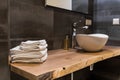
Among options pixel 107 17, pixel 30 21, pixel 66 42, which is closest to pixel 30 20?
pixel 30 21

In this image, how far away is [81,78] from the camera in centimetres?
205

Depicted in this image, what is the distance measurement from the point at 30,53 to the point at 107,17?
5.12ft

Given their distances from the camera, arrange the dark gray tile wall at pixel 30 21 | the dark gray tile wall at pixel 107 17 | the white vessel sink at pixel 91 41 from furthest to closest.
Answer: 1. the dark gray tile wall at pixel 107 17
2. the white vessel sink at pixel 91 41
3. the dark gray tile wall at pixel 30 21

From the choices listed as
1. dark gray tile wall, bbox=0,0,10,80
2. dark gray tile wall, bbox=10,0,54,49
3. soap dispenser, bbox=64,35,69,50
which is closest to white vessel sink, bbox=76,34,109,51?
soap dispenser, bbox=64,35,69,50

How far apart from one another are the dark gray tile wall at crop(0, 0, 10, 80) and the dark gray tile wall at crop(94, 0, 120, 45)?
5.44 feet

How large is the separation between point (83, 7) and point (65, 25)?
0.57 meters

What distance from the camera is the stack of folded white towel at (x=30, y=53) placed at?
0.95 meters

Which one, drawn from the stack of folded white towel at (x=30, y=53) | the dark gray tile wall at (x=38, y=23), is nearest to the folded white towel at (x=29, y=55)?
the stack of folded white towel at (x=30, y=53)

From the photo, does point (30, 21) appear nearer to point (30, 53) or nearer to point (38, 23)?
point (38, 23)

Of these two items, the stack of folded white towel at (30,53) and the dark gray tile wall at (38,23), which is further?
the dark gray tile wall at (38,23)

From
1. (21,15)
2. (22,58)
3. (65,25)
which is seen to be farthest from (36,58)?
(65,25)

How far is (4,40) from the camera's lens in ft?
2.86

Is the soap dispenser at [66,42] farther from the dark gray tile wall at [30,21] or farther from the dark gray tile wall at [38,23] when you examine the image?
the dark gray tile wall at [30,21]

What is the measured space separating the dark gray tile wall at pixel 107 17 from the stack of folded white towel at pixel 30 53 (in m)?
1.44
